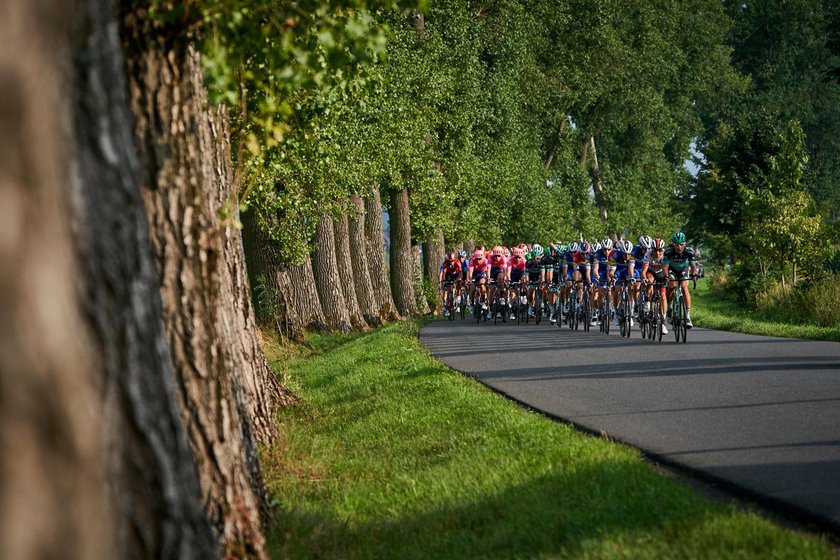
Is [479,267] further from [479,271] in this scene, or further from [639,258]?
[639,258]

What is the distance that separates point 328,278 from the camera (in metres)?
30.5

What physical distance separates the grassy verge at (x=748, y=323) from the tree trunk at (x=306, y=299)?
9040mm

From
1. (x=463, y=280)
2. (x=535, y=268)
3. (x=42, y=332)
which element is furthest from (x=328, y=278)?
(x=42, y=332)

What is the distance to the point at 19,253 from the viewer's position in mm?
2742

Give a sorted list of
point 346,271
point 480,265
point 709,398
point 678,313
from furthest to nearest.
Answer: point 480,265 < point 346,271 < point 678,313 < point 709,398

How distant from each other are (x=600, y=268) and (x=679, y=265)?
5.06m

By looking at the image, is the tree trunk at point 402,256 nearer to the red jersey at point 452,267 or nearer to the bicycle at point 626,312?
the red jersey at point 452,267

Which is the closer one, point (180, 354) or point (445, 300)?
point (180, 354)

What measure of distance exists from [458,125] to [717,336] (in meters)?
19.2

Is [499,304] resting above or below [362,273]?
below

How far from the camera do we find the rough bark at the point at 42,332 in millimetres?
2684

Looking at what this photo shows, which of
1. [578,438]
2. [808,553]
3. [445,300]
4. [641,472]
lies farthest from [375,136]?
[808,553]

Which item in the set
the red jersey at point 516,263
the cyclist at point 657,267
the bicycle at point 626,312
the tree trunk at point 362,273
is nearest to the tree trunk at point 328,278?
the tree trunk at point 362,273

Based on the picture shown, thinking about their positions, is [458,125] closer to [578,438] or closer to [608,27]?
[608,27]
